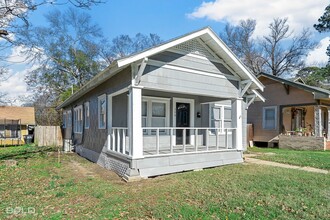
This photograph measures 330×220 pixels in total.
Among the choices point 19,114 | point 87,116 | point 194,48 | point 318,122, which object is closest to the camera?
point 194,48

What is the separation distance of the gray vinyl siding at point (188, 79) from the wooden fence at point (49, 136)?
611 inches

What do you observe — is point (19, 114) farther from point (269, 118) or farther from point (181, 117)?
point (269, 118)

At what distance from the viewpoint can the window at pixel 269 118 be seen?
60.2 ft

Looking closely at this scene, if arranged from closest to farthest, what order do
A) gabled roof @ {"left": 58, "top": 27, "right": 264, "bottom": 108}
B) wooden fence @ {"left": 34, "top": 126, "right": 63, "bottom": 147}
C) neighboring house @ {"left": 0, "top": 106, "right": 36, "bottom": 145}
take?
gabled roof @ {"left": 58, "top": 27, "right": 264, "bottom": 108}
wooden fence @ {"left": 34, "top": 126, "right": 63, "bottom": 147}
neighboring house @ {"left": 0, "top": 106, "right": 36, "bottom": 145}

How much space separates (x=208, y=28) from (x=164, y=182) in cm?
533

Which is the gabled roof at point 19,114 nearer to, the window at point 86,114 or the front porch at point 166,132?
the window at point 86,114

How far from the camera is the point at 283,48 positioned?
1419 inches

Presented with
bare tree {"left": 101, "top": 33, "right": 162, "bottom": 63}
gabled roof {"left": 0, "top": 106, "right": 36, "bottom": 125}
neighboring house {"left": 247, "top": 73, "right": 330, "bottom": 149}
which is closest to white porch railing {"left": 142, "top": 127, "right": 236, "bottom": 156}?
neighboring house {"left": 247, "top": 73, "right": 330, "bottom": 149}

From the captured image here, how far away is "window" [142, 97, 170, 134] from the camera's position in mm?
10133

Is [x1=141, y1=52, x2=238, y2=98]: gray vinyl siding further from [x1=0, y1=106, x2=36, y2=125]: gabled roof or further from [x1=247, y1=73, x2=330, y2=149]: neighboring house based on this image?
[x1=0, y1=106, x2=36, y2=125]: gabled roof

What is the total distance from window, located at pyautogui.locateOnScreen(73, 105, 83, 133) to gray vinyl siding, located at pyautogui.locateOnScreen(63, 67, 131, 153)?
55cm

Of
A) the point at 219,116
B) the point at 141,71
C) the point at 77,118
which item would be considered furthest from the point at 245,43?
the point at 141,71

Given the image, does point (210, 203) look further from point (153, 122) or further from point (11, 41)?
point (11, 41)

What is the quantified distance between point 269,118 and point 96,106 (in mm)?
13380
